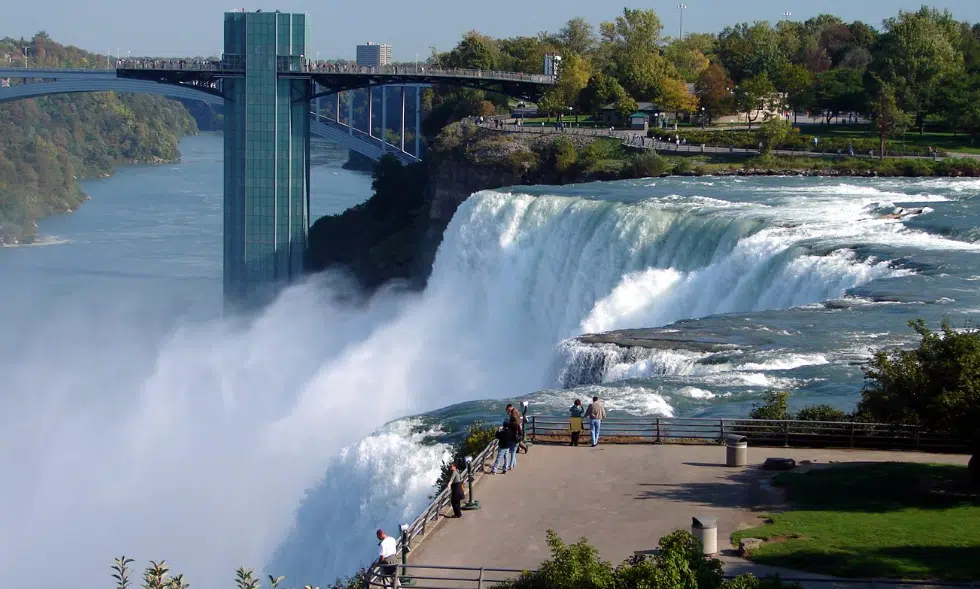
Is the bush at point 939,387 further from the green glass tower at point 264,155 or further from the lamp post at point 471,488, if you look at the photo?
the green glass tower at point 264,155

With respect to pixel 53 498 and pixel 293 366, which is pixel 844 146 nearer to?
pixel 293 366

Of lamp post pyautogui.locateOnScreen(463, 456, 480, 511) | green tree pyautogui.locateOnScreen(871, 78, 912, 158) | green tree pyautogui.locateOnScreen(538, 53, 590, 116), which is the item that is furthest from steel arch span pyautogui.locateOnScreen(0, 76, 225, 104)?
lamp post pyautogui.locateOnScreen(463, 456, 480, 511)

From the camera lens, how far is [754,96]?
219 feet

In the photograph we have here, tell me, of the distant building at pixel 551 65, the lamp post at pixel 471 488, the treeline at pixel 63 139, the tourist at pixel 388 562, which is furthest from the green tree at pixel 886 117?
the treeline at pixel 63 139

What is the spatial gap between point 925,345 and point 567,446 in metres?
4.75

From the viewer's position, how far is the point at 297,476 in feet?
87.9

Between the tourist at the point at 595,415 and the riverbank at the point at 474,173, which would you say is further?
the riverbank at the point at 474,173

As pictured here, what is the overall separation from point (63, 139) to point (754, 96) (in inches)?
3048

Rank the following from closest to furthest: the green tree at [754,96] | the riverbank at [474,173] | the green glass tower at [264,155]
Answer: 1. the riverbank at [474,173]
2. the green glass tower at [264,155]
3. the green tree at [754,96]

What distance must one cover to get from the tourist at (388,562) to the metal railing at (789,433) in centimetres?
567

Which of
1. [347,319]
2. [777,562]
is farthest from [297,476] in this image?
[347,319]

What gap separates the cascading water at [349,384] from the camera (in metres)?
23.0

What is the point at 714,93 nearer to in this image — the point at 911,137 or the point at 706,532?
the point at 911,137

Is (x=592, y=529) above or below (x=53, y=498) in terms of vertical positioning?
above
